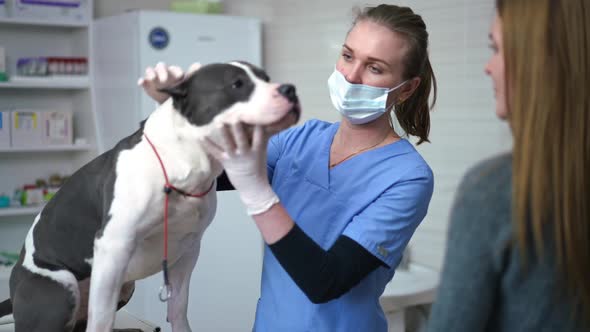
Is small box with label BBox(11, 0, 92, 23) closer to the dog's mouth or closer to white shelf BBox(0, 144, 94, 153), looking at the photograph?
white shelf BBox(0, 144, 94, 153)

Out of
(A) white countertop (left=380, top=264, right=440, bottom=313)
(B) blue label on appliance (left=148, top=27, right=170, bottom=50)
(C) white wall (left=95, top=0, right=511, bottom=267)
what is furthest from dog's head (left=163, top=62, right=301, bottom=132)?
(B) blue label on appliance (left=148, top=27, right=170, bottom=50)

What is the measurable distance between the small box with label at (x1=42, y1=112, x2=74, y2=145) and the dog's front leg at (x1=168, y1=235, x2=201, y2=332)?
2.64 m

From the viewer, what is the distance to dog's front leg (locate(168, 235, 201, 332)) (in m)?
1.27

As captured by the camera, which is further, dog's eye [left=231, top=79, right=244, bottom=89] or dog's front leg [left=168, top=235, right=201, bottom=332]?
dog's front leg [left=168, top=235, right=201, bottom=332]

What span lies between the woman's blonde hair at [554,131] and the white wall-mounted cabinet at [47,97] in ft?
10.4

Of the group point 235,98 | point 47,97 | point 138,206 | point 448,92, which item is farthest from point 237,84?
point 47,97

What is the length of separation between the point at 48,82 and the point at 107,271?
275 centimetres

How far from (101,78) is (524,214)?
126 inches

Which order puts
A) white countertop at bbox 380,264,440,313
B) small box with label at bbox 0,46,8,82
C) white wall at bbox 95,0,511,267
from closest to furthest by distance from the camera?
white countertop at bbox 380,264,440,313 → white wall at bbox 95,0,511,267 → small box with label at bbox 0,46,8,82

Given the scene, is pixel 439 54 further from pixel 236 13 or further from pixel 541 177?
pixel 541 177

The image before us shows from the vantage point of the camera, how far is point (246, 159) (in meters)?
1.07

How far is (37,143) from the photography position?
11.8ft

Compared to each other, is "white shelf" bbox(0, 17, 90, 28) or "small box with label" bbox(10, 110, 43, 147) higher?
"white shelf" bbox(0, 17, 90, 28)

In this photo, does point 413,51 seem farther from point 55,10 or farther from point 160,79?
point 55,10
